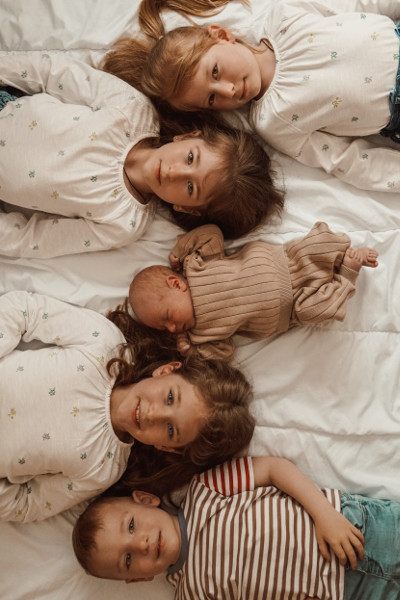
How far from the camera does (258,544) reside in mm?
1306

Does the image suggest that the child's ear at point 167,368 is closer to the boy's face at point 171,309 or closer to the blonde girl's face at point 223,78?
the boy's face at point 171,309

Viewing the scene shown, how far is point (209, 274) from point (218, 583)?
0.71 metres

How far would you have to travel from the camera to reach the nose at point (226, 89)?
1.38 metres

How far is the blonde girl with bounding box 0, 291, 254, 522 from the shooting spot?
52.5 inches

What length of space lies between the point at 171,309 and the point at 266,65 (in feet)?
2.18

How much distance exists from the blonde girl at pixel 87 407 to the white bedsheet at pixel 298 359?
0.22 ft

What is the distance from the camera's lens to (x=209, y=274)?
4.62 feet

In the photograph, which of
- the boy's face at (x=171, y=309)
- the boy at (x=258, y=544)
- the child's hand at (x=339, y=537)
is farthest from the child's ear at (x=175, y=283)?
the child's hand at (x=339, y=537)

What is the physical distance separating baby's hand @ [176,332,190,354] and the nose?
587mm

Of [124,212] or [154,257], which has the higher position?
[124,212]

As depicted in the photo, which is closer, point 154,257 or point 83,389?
point 83,389

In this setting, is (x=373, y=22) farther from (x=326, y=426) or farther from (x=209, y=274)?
(x=326, y=426)

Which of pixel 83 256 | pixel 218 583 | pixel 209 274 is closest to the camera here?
pixel 218 583

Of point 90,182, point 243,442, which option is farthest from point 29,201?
point 243,442
